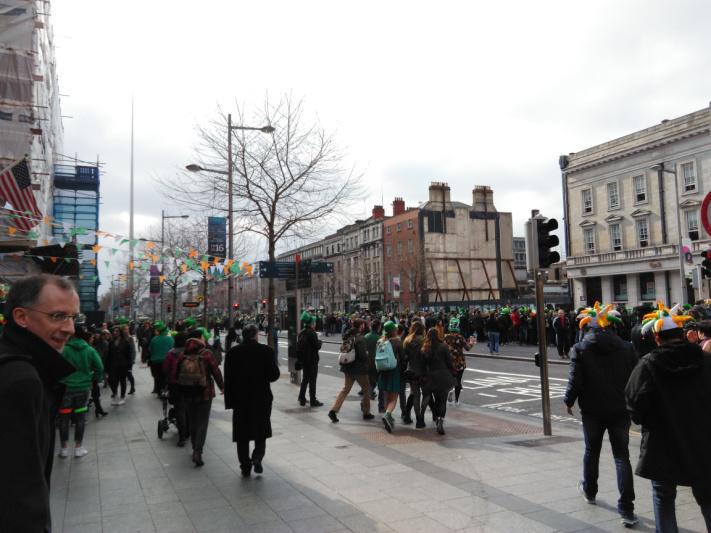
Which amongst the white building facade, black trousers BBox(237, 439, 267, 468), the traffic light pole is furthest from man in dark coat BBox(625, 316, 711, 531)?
the white building facade

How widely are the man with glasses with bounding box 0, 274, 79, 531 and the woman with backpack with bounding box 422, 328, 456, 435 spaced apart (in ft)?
22.5

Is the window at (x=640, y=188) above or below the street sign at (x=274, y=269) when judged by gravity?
above

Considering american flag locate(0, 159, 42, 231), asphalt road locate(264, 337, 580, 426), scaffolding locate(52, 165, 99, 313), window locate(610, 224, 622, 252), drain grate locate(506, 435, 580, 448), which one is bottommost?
asphalt road locate(264, 337, 580, 426)

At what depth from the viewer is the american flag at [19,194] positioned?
1451 cm

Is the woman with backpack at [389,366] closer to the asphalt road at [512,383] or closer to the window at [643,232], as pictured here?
the asphalt road at [512,383]

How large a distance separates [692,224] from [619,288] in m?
7.34

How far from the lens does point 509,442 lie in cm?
784

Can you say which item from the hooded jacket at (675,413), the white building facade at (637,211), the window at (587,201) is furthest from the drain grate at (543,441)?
the window at (587,201)

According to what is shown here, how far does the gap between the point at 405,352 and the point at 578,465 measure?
3.52 metres

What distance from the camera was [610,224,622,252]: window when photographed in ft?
141

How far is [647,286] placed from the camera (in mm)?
40656

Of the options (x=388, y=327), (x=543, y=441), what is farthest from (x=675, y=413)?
(x=388, y=327)

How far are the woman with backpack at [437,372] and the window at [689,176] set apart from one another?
36281 millimetres

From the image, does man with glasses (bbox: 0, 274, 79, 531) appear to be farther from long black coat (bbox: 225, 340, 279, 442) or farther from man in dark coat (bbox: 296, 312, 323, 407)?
man in dark coat (bbox: 296, 312, 323, 407)
